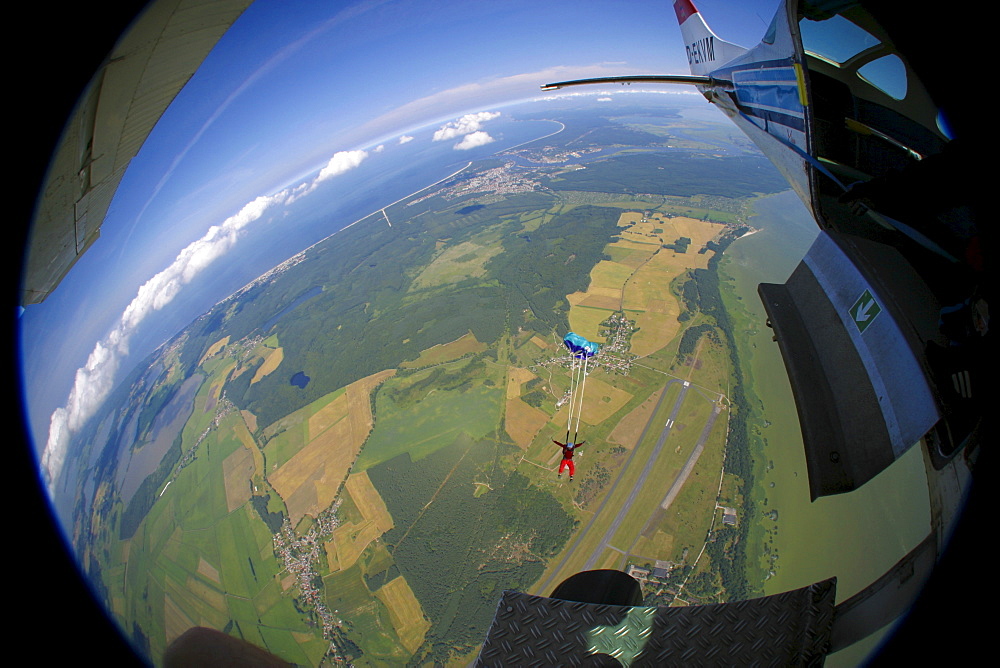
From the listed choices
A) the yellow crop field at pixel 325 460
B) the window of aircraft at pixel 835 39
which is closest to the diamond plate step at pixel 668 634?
the window of aircraft at pixel 835 39

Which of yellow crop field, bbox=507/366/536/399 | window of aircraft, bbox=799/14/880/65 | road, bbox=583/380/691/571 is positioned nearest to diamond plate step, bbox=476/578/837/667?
window of aircraft, bbox=799/14/880/65

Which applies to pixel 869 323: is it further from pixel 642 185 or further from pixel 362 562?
pixel 642 185

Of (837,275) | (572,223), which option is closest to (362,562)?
(837,275)

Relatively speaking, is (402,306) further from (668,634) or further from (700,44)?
(668,634)

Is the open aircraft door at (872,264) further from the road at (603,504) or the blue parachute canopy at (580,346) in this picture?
the road at (603,504)

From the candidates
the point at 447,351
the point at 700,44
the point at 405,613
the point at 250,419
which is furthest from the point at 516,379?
the point at 250,419
